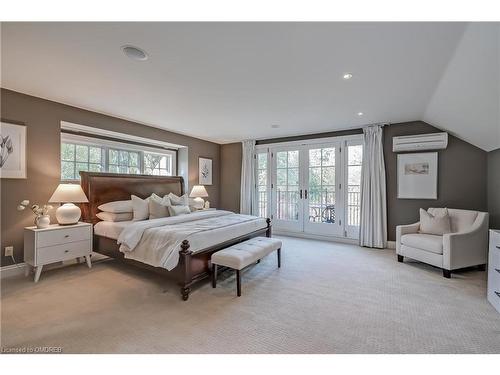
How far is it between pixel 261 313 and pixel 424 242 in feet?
8.71

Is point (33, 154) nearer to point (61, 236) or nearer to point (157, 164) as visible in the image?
point (61, 236)

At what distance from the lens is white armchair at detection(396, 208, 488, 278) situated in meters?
2.99

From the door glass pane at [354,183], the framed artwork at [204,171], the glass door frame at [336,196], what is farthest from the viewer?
the framed artwork at [204,171]

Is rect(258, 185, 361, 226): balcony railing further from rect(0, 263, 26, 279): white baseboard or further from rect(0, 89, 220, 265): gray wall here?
rect(0, 263, 26, 279): white baseboard

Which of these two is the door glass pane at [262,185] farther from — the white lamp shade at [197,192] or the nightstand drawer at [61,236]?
the nightstand drawer at [61,236]

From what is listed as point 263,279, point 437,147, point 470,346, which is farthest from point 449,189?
point 263,279

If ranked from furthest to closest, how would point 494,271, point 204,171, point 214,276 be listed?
point 204,171
point 214,276
point 494,271

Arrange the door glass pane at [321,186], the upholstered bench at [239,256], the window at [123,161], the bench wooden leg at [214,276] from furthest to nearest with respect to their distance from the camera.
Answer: the door glass pane at [321,186]
the window at [123,161]
the bench wooden leg at [214,276]
the upholstered bench at [239,256]

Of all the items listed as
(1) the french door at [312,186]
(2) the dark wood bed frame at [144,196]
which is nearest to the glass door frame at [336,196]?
(1) the french door at [312,186]

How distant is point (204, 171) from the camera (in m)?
5.98

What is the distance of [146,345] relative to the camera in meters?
1.72

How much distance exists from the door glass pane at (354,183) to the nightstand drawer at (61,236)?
4.70 metres

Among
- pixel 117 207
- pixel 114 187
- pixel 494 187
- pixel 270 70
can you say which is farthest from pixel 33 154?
pixel 494 187

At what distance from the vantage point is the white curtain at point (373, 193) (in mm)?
4430
